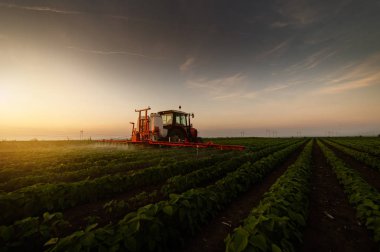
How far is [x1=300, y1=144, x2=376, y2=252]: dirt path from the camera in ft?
12.6

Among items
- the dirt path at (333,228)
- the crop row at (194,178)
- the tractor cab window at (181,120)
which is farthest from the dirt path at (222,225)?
the tractor cab window at (181,120)

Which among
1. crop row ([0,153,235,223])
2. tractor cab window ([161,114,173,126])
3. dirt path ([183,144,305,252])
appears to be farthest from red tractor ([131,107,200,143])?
dirt path ([183,144,305,252])

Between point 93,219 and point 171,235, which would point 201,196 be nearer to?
point 171,235

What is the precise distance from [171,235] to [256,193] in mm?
4516

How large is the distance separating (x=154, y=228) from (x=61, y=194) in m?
3.69

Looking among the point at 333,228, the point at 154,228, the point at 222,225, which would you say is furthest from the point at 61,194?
the point at 333,228

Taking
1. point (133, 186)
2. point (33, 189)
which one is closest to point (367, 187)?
point (133, 186)

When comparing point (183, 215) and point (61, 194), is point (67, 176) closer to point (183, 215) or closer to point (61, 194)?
point (61, 194)

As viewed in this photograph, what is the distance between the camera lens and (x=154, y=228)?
3102 mm

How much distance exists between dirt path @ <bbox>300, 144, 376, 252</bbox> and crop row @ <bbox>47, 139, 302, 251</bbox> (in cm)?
211

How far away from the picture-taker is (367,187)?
20.7ft

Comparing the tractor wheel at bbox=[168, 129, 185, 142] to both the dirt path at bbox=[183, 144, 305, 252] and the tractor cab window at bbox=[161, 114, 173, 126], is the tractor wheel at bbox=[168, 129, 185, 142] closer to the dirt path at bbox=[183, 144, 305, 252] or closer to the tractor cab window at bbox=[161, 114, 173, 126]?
the tractor cab window at bbox=[161, 114, 173, 126]

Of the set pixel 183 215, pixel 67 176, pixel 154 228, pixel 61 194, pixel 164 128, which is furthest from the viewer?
pixel 164 128

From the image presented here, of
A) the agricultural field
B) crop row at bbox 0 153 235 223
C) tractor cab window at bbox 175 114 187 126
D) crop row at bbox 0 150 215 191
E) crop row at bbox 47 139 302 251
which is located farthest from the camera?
tractor cab window at bbox 175 114 187 126
